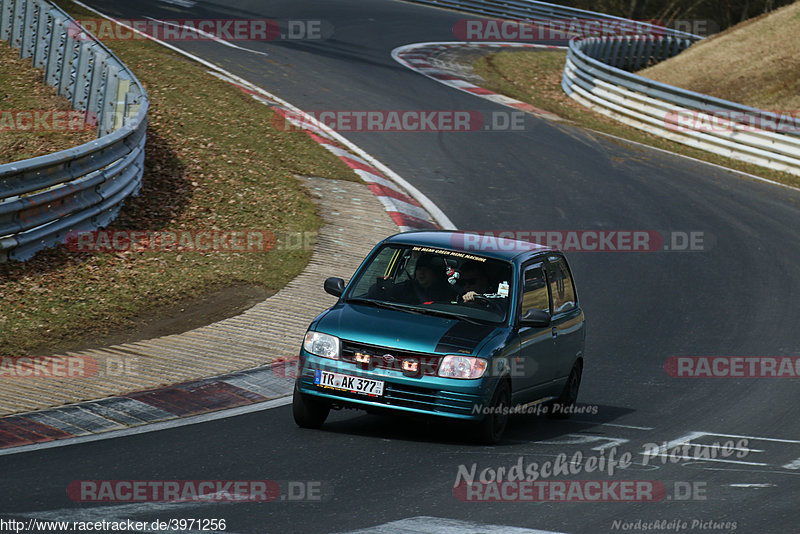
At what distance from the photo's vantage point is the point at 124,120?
16922 millimetres

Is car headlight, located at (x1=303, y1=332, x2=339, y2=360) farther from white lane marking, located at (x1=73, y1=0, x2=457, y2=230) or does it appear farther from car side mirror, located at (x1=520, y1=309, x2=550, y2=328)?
white lane marking, located at (x1=73, y1=0, x2=457, y2=230)

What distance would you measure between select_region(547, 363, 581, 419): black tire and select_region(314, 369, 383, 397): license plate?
98.6 inches

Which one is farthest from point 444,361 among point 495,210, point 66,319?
point 495,210

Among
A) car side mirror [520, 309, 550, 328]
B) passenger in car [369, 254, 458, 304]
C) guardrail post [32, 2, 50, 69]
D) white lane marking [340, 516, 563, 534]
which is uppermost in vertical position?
guardrail post [32, 2, 50, 69]

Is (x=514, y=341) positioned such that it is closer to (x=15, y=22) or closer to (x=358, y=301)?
(x=358, y=301)

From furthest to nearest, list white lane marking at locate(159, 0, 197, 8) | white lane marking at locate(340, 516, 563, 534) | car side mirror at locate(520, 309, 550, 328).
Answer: white lane marking at locate(159, 0, 197, 8), car side mirror at locate(520, 309, 550, 328), white lane marking at locate(340, 516, 563, 534)

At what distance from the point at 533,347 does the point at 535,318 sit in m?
0.38

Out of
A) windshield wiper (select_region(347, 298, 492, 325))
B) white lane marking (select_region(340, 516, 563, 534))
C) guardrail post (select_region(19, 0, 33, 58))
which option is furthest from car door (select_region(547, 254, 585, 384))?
guardrail post (select_region(19, 0, 33, 58))

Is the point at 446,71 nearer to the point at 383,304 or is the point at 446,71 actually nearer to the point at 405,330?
the point at 383,304

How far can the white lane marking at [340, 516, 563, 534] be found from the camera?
6.37 m

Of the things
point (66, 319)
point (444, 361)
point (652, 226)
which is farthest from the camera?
point (652, 226)

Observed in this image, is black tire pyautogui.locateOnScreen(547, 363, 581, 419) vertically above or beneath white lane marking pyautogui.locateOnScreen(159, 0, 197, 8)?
beneath

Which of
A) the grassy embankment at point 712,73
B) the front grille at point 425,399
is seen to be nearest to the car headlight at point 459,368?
the front grille at point 425,399

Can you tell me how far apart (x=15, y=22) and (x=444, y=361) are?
56.2 ft
